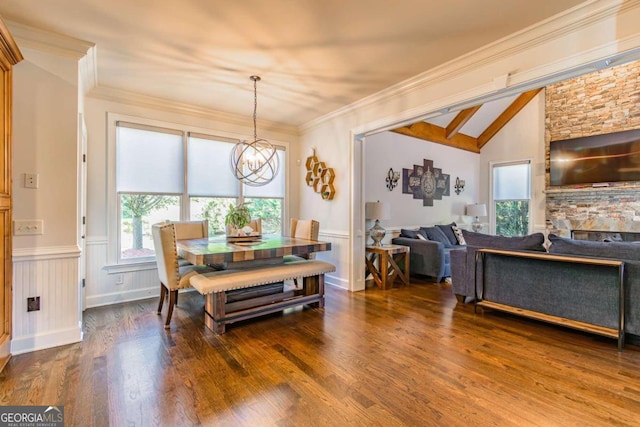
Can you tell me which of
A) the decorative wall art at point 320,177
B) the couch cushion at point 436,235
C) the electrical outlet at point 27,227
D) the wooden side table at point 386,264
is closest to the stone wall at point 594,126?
the couch cushion at point 436,235

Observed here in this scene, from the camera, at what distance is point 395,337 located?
2.76 m

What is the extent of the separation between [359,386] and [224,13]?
2.88 metres

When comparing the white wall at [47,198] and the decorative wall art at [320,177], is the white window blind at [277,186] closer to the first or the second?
the decorative wall art at [320,177]

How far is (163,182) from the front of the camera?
4.16m

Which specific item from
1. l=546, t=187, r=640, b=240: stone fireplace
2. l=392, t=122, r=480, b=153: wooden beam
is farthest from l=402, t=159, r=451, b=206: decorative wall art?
l=546, t=187, r=640, b=240: stone fireplace

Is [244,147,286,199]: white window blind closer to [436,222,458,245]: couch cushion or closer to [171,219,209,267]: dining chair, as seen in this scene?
[171,219,209,267]: dining chair

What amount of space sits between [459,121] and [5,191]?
6942 millimetres

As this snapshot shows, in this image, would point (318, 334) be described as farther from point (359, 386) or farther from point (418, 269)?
point (418, 269)

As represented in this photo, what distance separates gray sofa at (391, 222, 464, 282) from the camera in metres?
4.79

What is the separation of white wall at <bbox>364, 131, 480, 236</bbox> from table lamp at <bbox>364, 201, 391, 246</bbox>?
26cm

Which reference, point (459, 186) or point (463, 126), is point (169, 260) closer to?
point (459, 186)

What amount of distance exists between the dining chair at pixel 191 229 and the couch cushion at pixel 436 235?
384cm

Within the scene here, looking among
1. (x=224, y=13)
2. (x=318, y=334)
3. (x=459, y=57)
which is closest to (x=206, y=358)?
(x=318, y=334)

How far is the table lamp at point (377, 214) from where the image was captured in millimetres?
4750
